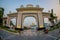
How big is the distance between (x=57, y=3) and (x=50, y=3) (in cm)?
10

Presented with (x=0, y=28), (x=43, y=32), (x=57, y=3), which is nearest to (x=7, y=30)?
(x=0, y=28)

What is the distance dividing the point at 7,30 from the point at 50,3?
71 cm

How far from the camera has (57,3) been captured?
2301mm

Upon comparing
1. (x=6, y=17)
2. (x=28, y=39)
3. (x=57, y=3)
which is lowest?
(x=28, y=39)

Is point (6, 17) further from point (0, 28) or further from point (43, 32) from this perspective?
point (43, 32)

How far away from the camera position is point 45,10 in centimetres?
228

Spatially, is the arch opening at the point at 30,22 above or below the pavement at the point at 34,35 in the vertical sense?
above

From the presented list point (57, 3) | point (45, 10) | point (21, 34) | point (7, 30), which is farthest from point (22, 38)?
point (57, 3)

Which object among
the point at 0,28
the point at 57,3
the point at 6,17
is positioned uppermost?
the point at 57,3

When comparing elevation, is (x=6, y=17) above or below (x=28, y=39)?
above

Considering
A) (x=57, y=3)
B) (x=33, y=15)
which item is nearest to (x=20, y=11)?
(x=33, y=15)

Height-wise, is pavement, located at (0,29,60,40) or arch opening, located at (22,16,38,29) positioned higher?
arch opening, located at (22,16,38,29)

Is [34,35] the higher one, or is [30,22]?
[30,22]

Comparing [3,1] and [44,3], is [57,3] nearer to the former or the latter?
[44,3]
